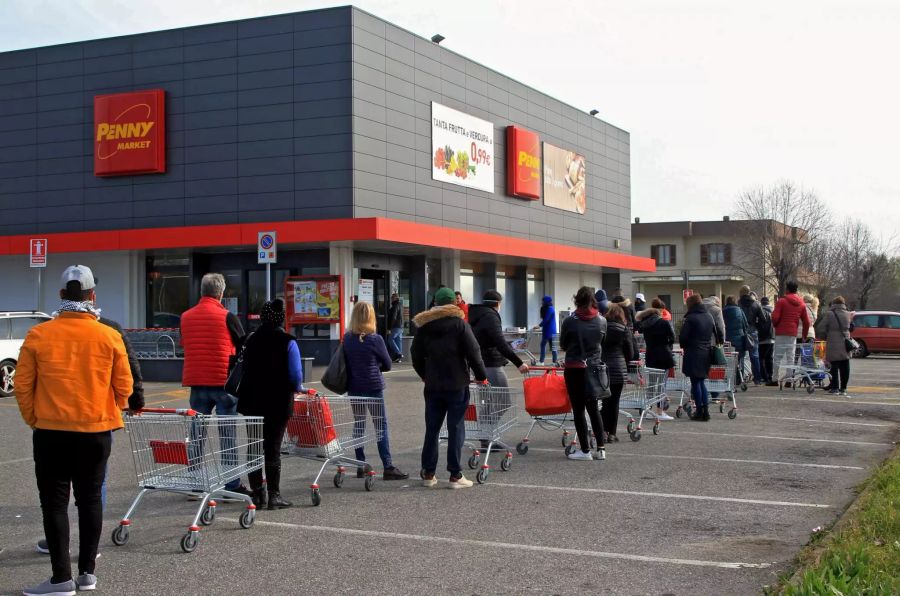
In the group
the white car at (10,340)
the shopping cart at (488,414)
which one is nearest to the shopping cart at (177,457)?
the shopping cart at (488,414)

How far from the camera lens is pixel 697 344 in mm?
14172

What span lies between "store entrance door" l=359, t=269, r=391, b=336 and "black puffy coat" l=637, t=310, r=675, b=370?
1635 cm

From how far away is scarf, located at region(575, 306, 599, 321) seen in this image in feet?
36.6

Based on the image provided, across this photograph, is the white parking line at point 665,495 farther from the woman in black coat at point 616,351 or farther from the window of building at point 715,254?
the window of building at point 715,254

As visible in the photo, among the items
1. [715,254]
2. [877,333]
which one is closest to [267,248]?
[877,333]

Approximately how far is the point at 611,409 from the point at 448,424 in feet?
11.2

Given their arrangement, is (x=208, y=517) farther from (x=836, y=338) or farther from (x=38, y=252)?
(x=38, y=252)

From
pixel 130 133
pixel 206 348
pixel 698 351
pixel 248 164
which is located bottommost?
pixel 698 351

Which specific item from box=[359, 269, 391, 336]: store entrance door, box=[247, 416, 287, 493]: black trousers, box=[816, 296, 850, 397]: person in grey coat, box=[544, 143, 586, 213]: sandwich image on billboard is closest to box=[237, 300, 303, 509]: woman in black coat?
box=[247, 416, 287, 493]: black trousers

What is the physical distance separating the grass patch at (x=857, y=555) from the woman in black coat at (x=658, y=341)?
6.09 m

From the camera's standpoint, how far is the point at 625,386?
13195 millimetres

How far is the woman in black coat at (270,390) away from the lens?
818cm

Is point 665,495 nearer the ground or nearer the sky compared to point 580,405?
nearer the ground

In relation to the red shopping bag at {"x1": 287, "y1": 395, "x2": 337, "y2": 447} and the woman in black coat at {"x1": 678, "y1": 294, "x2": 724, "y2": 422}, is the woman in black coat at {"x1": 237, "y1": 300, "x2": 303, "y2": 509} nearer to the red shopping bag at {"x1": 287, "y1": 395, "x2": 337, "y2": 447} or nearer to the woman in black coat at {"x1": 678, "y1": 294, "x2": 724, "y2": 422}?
the red shopping bag at {"x1": 287, "y1": 395, "x2": 337, "y2": 447}
